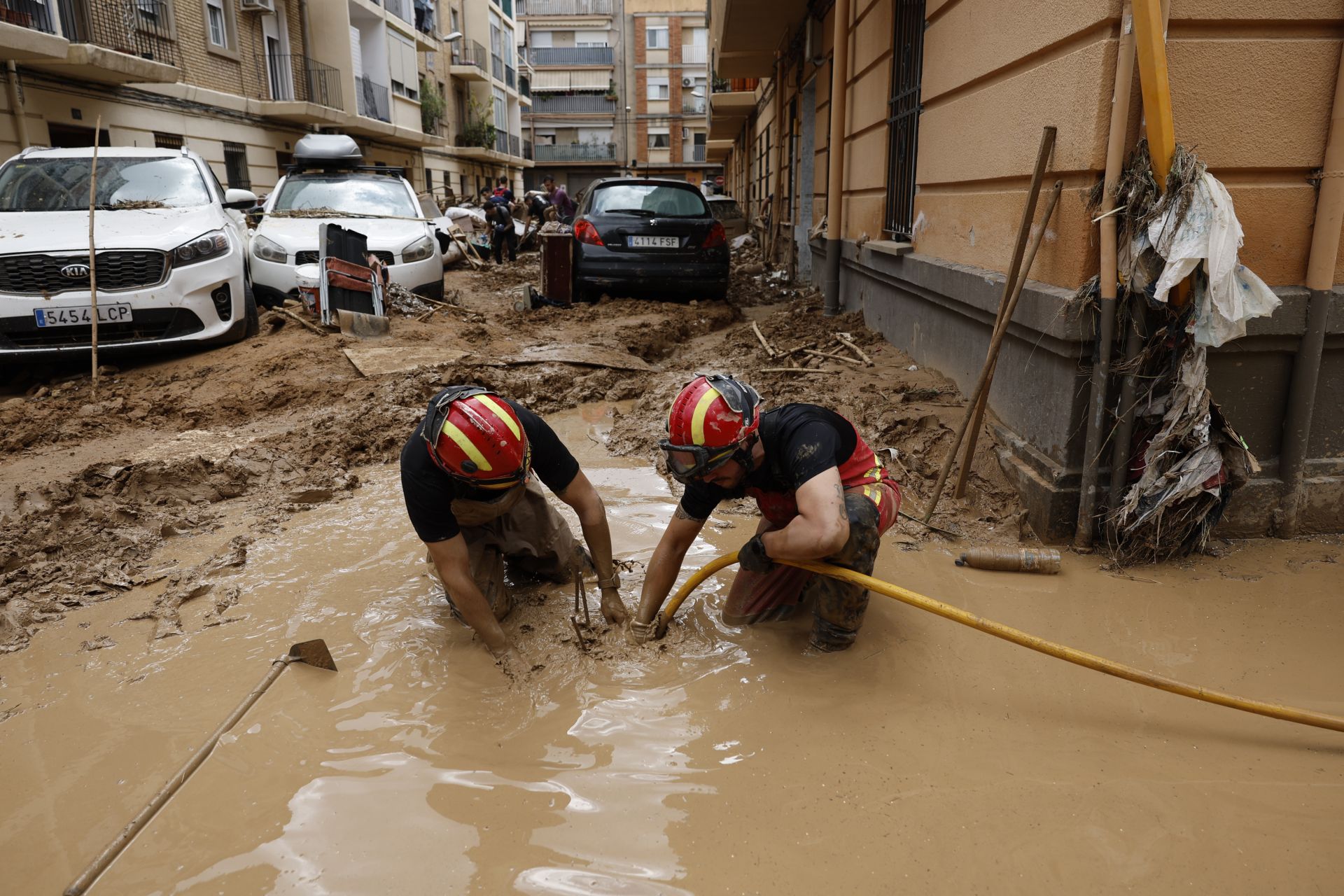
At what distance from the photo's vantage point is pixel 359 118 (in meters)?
22.5

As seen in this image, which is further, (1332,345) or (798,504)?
(1332,345)

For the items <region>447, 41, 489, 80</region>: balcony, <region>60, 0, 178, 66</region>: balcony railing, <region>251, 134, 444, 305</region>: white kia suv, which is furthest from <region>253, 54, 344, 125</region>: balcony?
<region>447, 41, 489, 80</region>: balcony

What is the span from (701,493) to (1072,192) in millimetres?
1941

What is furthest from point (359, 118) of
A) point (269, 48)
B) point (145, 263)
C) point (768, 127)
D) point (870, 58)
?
point (870, 58)

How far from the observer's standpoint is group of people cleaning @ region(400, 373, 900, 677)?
2605 mm

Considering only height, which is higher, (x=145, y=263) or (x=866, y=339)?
(x=145, y=263)

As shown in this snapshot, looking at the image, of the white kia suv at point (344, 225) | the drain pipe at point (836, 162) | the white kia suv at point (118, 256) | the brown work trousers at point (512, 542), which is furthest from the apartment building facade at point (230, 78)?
the brown work trousers at point (512, 542)

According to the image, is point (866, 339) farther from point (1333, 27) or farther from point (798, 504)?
point (798, 504)

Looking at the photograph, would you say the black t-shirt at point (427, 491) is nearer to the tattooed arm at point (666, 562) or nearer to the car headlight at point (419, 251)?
the tattooed arm at point (666, 562)

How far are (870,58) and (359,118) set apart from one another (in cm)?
1946

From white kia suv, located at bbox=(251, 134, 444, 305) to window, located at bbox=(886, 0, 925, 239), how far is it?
506 centimetres

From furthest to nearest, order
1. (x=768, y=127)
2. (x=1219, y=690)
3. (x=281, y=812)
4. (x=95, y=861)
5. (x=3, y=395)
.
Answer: (x=768, y=127) → (x=3, y=395) → (x=1219, y=690) → (x=281, y=812) → (x=95, y=861)

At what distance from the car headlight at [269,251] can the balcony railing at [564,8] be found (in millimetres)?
44465

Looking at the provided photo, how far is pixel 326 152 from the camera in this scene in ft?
37.7
